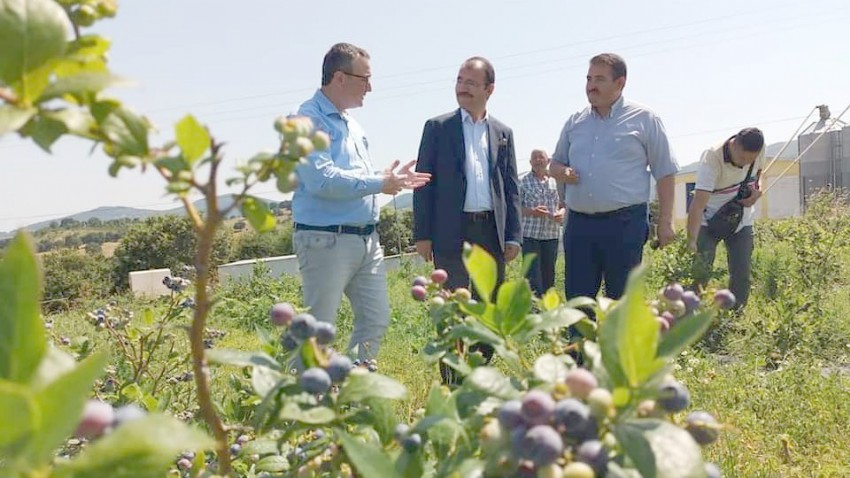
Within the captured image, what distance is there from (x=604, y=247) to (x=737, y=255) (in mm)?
1349

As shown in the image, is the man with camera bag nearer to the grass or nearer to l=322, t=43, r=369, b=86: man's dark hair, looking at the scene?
the grass

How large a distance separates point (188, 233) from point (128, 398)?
54.3ft

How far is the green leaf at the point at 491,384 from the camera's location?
0.54 metres

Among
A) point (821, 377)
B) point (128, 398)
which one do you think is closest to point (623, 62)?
point (821, 377)

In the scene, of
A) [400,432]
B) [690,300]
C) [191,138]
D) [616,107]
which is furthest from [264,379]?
[616,107]

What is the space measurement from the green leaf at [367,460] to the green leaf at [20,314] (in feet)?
0.67

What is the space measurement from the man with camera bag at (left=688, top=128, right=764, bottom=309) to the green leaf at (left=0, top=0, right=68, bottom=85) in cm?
347

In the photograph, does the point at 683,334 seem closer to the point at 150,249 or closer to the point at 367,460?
the point at 367,460

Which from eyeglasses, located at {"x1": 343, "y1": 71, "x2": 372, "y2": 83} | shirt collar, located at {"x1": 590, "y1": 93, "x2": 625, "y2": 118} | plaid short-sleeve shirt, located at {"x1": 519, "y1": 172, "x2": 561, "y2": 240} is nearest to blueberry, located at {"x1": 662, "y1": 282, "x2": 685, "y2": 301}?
eyeglasses, located at {"x1": 343, "y1": 71, "x2": 372, "y2": 83}

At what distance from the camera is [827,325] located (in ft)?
12.3

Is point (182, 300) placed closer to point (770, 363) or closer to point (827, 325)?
point (770, 363)

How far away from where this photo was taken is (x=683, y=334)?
1.58ft

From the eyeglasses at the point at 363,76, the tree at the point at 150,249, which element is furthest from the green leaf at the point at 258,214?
the tree at the point at 150,249

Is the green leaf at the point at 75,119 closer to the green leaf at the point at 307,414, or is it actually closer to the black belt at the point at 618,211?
the green leaf at the point at 307,414
